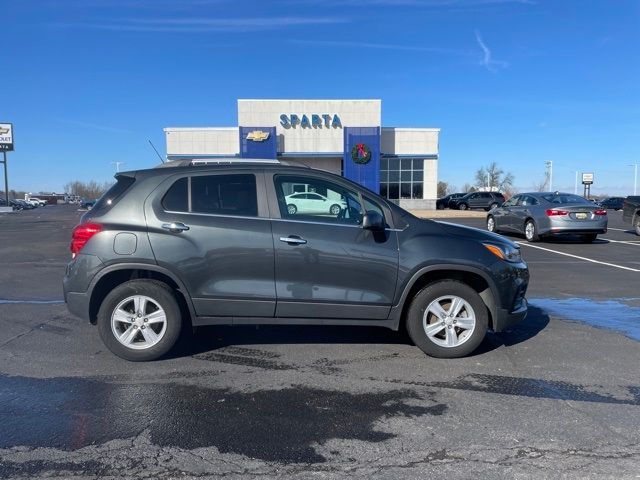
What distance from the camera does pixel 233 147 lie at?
40344 mm

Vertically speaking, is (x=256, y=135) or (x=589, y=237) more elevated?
(x=256, y=135)

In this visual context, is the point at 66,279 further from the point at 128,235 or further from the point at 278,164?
the point at 278,164

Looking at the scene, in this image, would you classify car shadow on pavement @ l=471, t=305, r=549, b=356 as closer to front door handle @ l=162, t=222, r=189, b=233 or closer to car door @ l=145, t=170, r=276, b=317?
car door @ l=145, t=170, r=276, b=317

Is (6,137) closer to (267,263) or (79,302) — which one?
(79,302)

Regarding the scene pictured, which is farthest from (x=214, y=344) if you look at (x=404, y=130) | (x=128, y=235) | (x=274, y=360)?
(x=404, y=130)

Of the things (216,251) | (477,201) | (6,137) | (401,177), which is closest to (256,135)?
(401,177)

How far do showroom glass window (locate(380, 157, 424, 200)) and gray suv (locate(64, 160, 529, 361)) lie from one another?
123 feet

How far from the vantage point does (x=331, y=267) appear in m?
4.64

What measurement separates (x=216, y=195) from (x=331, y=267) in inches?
52.3

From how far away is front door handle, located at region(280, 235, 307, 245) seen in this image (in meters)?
4.61

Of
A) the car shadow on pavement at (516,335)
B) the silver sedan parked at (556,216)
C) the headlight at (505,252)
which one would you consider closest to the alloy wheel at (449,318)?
the car shadow on pavement at (516,335)

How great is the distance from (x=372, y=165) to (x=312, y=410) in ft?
118

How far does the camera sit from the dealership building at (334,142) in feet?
127

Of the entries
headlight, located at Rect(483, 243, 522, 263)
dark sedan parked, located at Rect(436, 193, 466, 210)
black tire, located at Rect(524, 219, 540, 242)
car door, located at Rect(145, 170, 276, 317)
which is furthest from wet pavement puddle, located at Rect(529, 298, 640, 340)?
dark sedan parked, located at Rect(436, 193, 466, 210)
